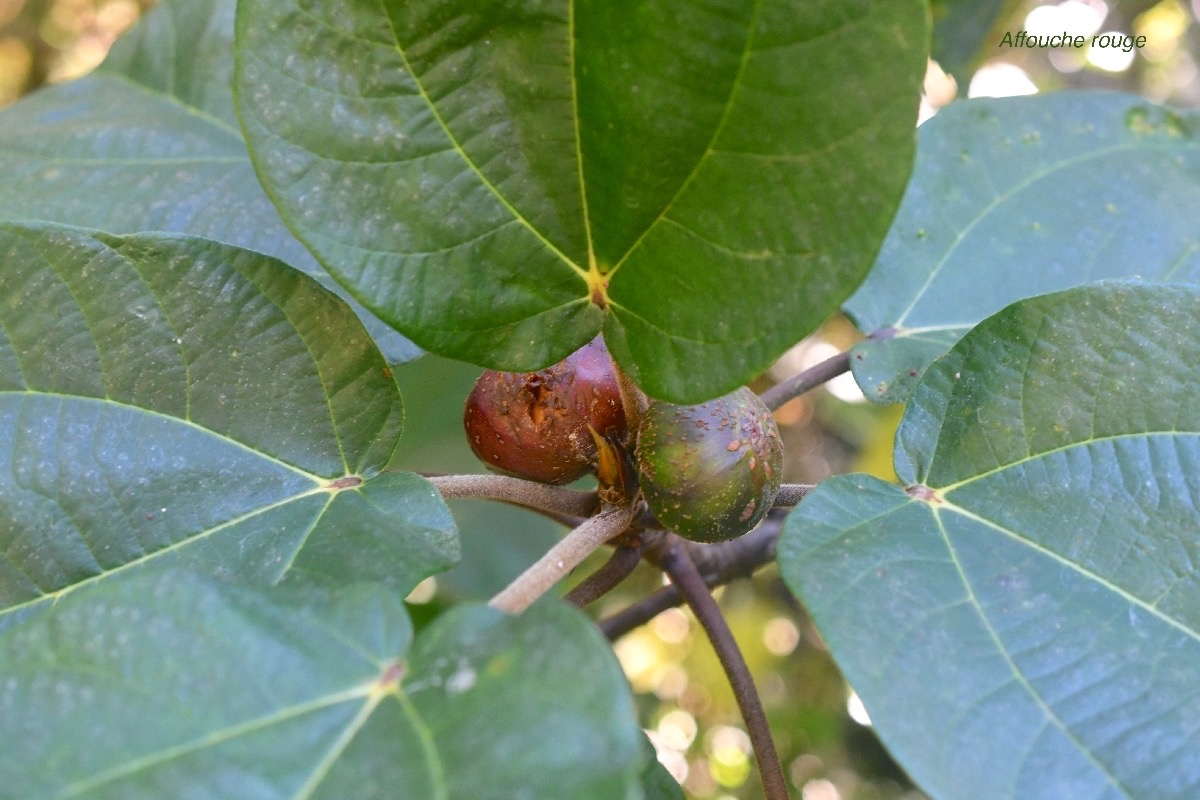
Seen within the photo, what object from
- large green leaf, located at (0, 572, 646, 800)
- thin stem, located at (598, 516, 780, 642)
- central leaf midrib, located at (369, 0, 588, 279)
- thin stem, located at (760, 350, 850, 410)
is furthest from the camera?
thin stem, located at (598, 516, 780, 642)

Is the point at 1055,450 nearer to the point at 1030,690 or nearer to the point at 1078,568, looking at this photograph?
the point at 1078,568

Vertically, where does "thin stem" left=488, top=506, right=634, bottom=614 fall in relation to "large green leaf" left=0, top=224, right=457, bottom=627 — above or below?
below

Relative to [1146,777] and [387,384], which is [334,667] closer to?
[387,384]

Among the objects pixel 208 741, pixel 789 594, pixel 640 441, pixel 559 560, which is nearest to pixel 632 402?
pixel 640 441

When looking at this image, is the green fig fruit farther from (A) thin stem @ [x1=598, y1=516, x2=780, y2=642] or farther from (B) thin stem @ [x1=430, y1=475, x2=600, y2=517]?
(A) thin stem @ [x1=598, y1=516, x2=780, y2=642]

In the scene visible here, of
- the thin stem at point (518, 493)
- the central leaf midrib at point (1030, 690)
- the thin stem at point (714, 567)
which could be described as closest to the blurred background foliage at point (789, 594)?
the thin stem at point (714, 567)

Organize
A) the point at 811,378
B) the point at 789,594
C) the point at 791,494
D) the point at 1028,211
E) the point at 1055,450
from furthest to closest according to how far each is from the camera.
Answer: the point at 789,594
the point at 1028,211
the point at 811,378
the point at 791,494
the point at 1055,450

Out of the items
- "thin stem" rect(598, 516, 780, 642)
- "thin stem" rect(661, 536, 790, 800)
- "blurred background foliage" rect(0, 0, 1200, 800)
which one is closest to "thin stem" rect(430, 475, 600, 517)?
"thin stem" rect(661, 536, 790, 800)
